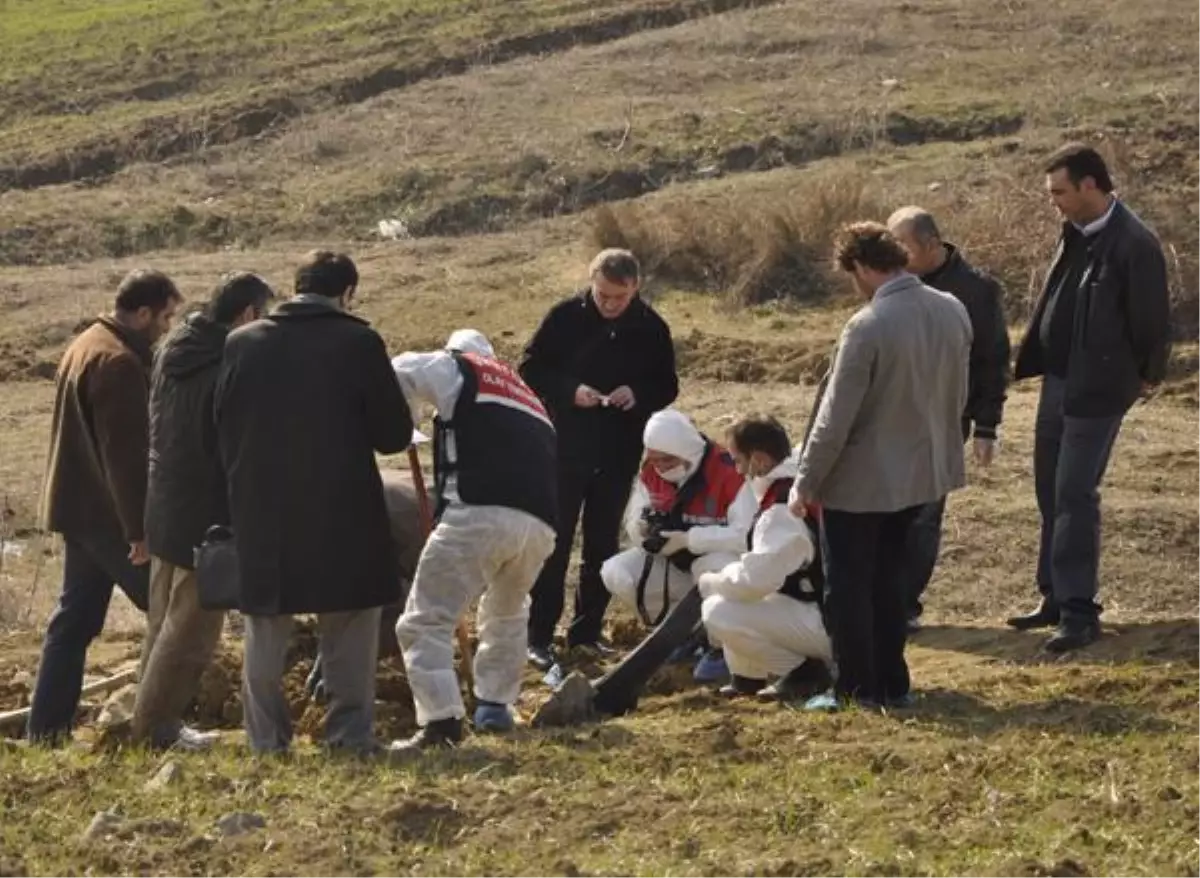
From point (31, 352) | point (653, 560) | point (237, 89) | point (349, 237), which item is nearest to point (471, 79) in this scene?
point (237, 89)

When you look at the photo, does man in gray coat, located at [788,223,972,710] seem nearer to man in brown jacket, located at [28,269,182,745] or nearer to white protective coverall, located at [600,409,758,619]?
white protective coverall, located at [600,409,758,619]

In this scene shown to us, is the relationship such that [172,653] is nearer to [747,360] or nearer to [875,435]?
[875,435]

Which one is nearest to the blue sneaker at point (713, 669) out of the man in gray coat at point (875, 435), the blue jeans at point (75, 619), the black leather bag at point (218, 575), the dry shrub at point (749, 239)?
the man in gray coat at point (875, 435)

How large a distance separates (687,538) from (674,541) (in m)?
0.07

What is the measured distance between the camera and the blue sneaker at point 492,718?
939 centimetres

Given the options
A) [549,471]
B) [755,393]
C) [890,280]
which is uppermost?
[890,280]

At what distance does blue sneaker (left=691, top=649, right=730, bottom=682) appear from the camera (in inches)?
409

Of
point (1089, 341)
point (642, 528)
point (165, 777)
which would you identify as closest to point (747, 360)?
point (642, 528)

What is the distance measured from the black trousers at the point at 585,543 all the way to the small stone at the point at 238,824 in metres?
3.41

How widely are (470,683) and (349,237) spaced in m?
15.3

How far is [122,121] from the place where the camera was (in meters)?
30.9

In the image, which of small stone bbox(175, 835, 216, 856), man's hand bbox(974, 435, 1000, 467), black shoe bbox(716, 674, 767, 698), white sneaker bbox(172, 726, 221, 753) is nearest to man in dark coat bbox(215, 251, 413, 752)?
white sneaker bbox(172, 726, 221, 753)

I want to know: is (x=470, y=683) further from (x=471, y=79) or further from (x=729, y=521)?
(x=471, y=79)

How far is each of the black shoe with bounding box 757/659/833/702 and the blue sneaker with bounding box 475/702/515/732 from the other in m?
1.04
